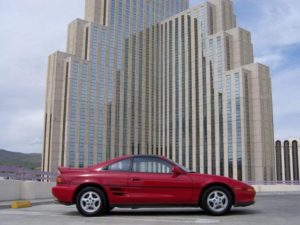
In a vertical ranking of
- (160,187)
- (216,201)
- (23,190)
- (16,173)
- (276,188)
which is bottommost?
(276,188)

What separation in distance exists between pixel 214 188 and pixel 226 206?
40 cm

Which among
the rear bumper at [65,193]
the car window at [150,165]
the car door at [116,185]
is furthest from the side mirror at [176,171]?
the rear bumper at [65,193]

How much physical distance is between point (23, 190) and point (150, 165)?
7464mm

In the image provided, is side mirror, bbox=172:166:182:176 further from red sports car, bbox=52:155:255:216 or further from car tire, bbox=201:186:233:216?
car tire, bbox=201:186:233:216

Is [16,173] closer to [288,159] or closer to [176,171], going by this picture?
[176,171]

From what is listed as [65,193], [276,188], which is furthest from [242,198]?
[276,188]

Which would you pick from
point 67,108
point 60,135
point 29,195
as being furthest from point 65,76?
point 29,195

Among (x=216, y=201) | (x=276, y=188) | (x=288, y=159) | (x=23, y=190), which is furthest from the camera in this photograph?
(x=288, y=159)

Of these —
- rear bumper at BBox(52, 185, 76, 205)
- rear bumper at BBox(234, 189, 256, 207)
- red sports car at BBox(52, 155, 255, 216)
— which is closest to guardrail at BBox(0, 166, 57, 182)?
rear bumper at BBox(52, 185, 76, 205)

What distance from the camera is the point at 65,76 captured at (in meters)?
92.1

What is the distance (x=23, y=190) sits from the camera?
548 inches

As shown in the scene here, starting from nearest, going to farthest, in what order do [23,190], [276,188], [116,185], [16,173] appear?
[116,185]
[23,190]
[16,173]
[276,188]

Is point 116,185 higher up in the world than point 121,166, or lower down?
lower down

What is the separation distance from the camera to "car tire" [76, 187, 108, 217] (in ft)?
25.5
